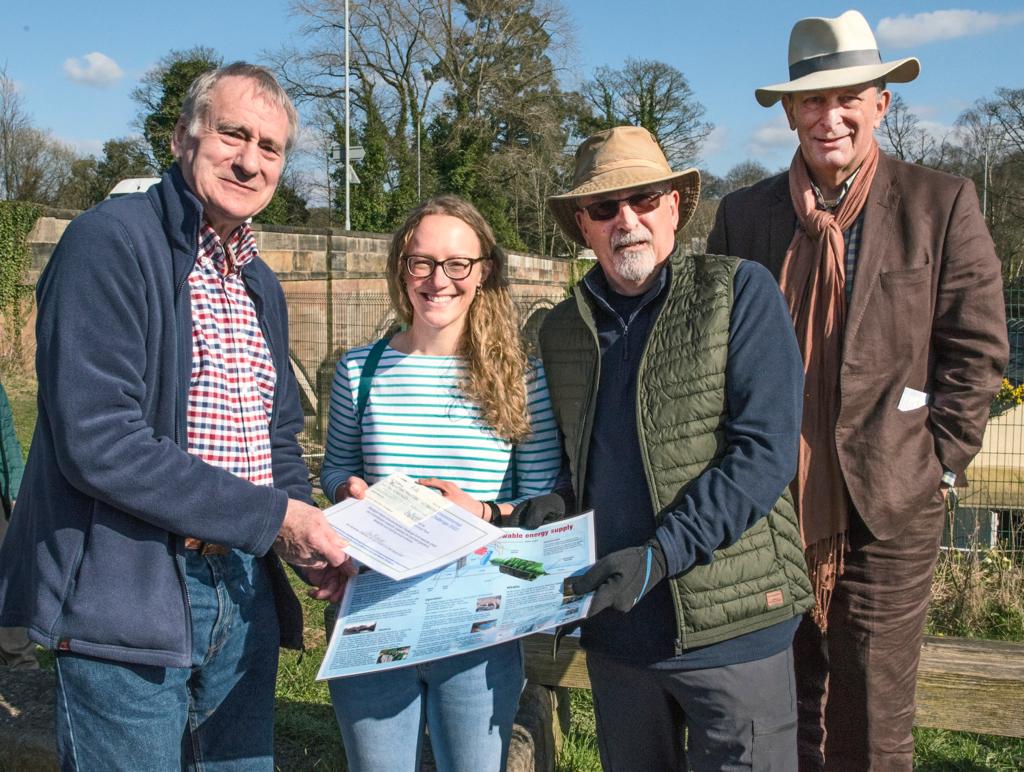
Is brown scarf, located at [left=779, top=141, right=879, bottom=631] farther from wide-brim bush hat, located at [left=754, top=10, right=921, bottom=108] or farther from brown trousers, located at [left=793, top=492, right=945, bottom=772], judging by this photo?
wide-brim bush hat, located at [left=754, top=10, right=921, bottom=108]

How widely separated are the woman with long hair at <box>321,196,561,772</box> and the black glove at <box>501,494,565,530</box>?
47 millimetres

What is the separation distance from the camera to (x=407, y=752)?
7.83 feet

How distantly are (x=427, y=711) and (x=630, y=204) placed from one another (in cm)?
142

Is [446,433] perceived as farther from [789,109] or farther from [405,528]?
[789,109]

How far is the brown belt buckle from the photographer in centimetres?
212

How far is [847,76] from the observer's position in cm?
279

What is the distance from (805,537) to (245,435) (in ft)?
5.29

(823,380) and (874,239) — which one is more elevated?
(874,239)

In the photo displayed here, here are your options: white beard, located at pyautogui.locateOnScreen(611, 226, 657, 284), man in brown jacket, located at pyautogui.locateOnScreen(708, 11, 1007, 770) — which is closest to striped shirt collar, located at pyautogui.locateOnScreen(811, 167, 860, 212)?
man in brown jacket, located at pyautogui.locateOnScreen(708, 11, 1007, 770)

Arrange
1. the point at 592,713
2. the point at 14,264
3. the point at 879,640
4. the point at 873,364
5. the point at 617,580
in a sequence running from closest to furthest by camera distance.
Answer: the point at 617,580 → the point at 873,364 → the point at 879,640 → the point at 592,713 → the point at 14,264

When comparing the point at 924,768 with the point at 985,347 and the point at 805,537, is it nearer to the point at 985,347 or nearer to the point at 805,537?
the point at 805,537

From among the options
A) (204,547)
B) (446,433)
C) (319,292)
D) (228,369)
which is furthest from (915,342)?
(319,292)

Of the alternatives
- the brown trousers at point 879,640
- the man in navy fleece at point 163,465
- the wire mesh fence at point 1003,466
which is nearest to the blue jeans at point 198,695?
the man in navy fleece at point 163,465

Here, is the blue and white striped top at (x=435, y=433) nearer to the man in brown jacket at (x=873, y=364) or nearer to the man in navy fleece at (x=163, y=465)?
the man in navy fleece at (x=163, y=465)
